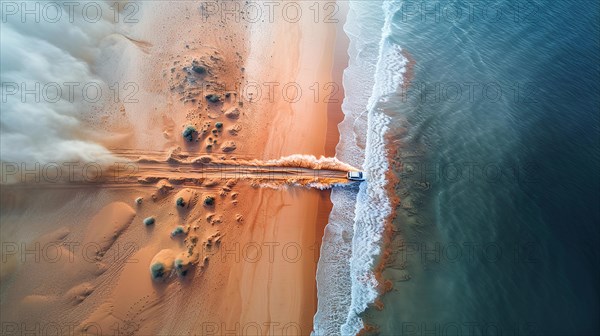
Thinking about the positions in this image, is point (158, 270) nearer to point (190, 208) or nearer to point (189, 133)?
point (190, 208)

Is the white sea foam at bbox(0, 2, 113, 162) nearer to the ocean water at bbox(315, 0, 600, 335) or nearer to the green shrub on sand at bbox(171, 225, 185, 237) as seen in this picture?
the green shrub on sand at bbox(171, 225, 185, 237)

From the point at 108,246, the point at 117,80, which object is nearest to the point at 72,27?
the point at 117,80

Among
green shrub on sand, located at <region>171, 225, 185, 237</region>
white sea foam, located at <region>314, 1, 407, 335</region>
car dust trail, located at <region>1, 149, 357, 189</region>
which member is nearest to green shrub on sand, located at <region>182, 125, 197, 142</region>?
car dust trail, located at <region>1, 149, 357, 189</region>

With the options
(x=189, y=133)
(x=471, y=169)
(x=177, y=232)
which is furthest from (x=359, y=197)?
(x=189, y=133)

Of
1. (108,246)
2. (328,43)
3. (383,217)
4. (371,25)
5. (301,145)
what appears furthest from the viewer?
(371,25)

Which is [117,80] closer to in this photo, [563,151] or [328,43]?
[328,43]

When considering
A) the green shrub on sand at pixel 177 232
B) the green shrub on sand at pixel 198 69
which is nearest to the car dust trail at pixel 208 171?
the green shrub on sand at pixel 177 232
